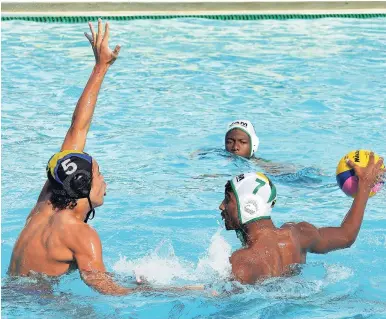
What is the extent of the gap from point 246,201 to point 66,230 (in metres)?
1.02

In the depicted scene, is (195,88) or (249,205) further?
(195,88)

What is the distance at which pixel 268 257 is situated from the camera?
477 centimetres

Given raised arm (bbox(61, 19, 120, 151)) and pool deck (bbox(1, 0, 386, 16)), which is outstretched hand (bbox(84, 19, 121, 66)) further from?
pool deck (bbox(1, 0, 386, 16))

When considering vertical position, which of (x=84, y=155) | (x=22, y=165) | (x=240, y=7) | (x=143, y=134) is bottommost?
(x=84, y=155)

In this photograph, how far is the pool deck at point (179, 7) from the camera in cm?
1462

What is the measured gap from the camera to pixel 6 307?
4734mm

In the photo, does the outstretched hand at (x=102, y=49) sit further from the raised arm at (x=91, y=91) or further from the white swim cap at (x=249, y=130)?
the white swim cap at (x=249, y=130)

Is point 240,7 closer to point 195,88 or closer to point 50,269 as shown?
point 195,88

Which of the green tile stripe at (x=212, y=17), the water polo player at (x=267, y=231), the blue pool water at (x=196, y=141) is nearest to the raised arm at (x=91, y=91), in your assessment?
the blue pool water at (x=196, y=141)

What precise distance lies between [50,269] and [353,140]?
525 cm

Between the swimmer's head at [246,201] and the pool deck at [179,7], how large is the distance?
10.3m

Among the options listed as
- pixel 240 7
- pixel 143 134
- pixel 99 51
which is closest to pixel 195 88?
pixel 143 134

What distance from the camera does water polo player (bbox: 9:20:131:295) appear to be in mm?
4375

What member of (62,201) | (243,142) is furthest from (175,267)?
(243,142)
